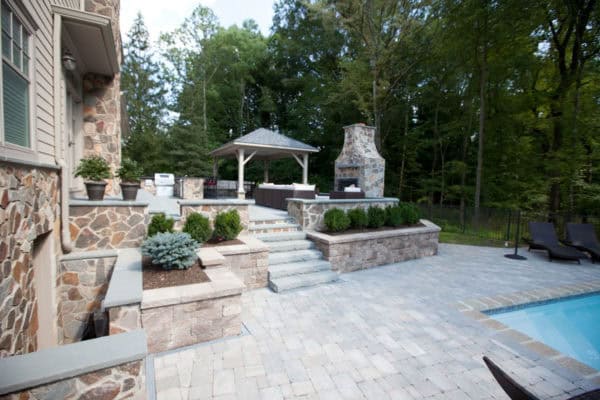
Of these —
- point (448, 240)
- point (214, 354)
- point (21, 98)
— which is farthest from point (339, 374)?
point (448, 240)

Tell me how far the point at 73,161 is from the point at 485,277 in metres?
8.78

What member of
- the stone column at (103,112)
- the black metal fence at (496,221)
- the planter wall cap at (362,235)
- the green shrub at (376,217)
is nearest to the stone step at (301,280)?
the planter wall cap at (362,235)

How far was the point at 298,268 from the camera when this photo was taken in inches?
198

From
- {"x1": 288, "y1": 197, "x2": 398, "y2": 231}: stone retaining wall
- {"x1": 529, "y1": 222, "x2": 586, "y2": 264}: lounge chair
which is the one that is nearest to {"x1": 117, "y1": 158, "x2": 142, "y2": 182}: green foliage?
{"x1": 288, "y1": 197, "x2": 398, "y2": 231}: stone retaining wall

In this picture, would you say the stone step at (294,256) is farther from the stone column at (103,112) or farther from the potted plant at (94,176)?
the stone column at (103,112)

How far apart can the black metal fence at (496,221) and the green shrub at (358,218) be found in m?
4.53

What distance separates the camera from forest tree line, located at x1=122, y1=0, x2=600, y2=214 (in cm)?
941

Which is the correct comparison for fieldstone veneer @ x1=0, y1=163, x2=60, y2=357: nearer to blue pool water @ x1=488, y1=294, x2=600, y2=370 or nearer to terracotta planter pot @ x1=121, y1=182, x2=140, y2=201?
terracotta planter pot @ x1=121, y1=182, x2=140, y2=201

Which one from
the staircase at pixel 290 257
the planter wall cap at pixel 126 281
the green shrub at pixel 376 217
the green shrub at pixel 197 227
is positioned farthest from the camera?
the green shrub at pixel 376 217

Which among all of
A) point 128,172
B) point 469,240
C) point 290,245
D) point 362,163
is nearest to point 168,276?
point 128,172

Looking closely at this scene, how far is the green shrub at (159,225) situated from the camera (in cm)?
434

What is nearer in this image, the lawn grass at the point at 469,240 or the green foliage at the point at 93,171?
the green foliage at the point at 93,171

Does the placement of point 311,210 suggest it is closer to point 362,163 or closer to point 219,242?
point 219,242

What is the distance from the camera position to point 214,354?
9.29 ft
